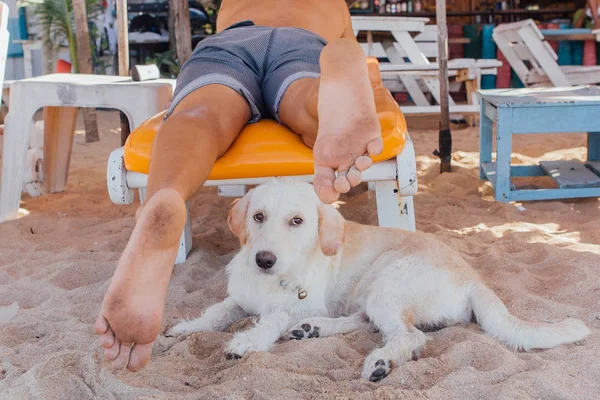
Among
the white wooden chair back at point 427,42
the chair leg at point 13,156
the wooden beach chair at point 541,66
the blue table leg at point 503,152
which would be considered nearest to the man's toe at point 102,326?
the chair leg at point 13,156

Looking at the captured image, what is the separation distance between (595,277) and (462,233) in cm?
103

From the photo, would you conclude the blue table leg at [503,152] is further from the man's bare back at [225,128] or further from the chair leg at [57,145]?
the chair leg at [57,145]

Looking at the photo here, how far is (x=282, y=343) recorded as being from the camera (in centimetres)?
226

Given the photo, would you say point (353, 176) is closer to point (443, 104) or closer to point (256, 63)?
point (256, 63)

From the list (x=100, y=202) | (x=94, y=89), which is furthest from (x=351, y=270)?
(x=100, y=202)

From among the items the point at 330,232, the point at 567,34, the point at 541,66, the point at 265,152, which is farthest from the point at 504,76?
the point at 330,232

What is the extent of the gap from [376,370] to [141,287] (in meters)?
0.74

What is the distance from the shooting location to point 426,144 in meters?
6.71

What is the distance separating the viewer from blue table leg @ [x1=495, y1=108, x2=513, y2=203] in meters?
4.12

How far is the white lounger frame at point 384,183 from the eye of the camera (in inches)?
113

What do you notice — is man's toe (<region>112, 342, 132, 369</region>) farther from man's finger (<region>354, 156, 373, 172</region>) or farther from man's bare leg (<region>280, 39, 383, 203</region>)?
man's finger (<region>354, 156, 373, 172</region>)

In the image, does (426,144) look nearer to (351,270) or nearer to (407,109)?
(407,109)

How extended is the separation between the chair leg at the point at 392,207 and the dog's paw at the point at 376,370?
1266 mm

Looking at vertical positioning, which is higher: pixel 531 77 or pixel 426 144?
pixel 531 77
